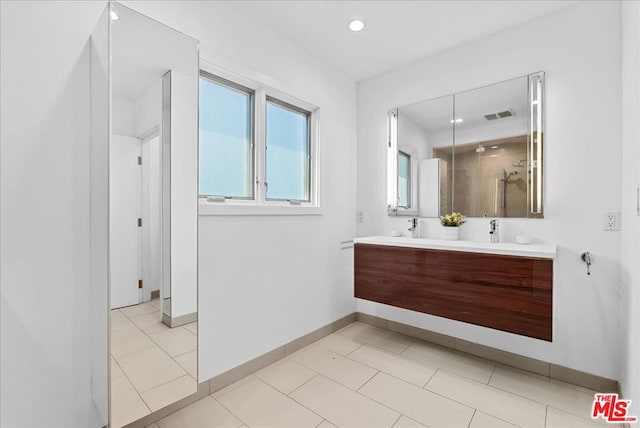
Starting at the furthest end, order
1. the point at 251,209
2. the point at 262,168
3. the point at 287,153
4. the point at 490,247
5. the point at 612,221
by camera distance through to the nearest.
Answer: the point at 287,153 → the point at 262,168 → the point at 251,209 → the point at 490,247 → the point at 612,221

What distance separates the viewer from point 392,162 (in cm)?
305

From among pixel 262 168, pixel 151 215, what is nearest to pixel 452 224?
pixel 262 168

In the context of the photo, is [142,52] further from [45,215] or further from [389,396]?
[389,396]

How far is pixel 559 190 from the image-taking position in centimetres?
218

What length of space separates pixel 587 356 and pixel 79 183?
3.27 m

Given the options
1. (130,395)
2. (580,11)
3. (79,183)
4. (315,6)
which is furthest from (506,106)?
(130,395)

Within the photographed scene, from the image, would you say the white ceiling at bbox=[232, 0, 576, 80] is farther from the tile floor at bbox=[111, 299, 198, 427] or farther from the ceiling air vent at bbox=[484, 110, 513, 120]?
the tile floor at bbox=[111, 299, 198, 427]

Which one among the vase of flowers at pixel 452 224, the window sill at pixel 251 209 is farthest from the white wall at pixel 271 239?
the vase of flowers at pixel 452 224

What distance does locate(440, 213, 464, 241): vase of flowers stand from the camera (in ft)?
8.42

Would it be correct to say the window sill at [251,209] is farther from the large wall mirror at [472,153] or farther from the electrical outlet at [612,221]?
the electrical outlet at [612,221]

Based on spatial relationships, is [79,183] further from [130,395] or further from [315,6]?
[315,6]

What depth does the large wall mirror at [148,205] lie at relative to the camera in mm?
1459

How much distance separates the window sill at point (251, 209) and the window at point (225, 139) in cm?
16

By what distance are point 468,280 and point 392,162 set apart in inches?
54.0
